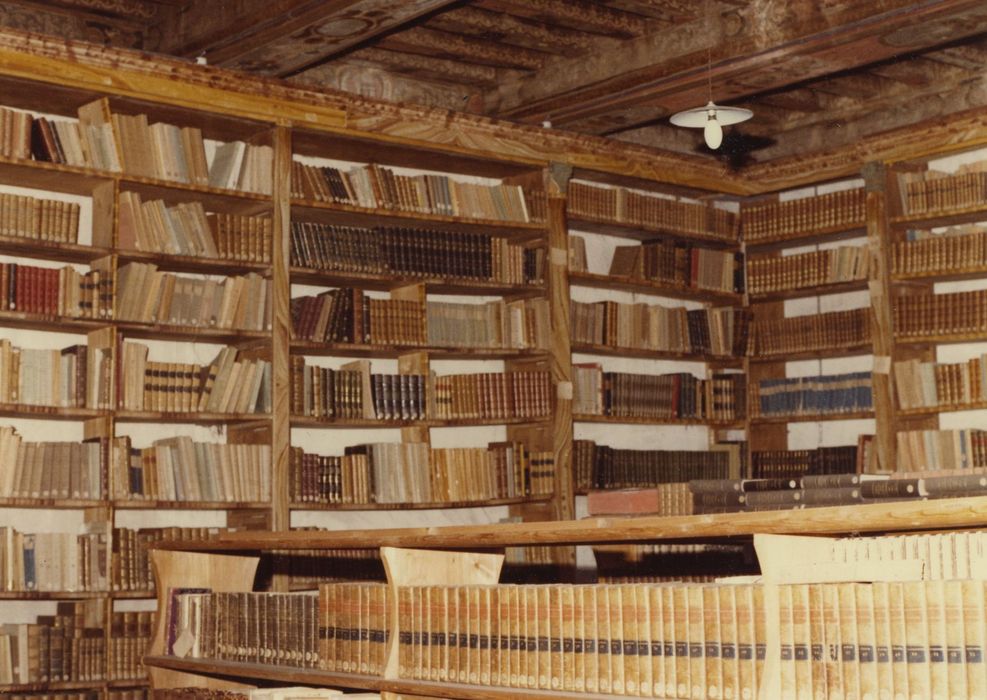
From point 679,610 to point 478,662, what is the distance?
68cm

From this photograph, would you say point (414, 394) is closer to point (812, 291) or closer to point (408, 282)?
point (408, 282)

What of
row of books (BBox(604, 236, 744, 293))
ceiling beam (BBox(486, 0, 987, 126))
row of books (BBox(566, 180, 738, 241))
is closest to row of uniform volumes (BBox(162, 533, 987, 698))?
ceiling beam (BBox(486, 0, 987, 126))

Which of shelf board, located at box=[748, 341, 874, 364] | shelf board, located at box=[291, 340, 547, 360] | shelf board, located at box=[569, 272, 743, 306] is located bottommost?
shelf board, located at box=[291, 340, 547, 360]

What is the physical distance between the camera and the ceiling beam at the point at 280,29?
543cm

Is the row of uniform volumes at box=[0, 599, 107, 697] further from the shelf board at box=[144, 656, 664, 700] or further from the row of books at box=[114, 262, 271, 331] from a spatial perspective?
the row of books at box=[114, 262, 271, 331]

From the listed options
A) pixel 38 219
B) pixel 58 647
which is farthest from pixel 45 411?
pixel 58 647

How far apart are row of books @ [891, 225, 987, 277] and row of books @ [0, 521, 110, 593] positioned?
14.0 feet

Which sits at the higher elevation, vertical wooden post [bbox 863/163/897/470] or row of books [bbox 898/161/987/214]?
row of books [bbox 898/161/987/214]

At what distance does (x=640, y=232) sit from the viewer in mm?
7977

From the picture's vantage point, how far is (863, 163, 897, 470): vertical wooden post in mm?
7332

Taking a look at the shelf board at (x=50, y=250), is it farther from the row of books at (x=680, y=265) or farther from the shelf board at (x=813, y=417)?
the shelf board at (x=813, y=417)

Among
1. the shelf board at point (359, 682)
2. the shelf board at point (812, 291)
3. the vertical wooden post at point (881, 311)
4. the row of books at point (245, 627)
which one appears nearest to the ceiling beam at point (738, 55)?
the vertical wooden post at point (881, 311)

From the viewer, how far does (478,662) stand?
3.44 metres

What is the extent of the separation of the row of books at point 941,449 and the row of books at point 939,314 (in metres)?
0.51
